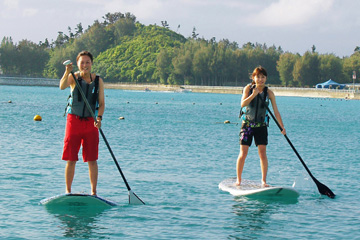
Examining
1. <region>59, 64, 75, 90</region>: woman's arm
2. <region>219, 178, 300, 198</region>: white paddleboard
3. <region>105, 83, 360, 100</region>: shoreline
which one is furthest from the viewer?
<region>105, 83, 360, 100</region>: shoreline

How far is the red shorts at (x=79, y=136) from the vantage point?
9.77 m

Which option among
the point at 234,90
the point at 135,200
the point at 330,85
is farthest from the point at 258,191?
the point at 234,90

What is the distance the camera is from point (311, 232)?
392 inches

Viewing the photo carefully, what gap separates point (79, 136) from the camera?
32.2ft

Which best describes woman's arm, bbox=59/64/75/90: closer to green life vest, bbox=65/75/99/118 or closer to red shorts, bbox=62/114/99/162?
green life vest, bbox=65/75/99/118

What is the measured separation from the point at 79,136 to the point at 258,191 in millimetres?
4001

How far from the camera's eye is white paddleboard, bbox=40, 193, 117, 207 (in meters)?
10.5

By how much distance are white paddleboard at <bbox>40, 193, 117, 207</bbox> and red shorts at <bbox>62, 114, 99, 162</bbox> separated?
0.88 meters

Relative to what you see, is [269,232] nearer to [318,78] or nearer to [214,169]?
[214,169]

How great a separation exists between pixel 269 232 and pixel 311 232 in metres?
0.70

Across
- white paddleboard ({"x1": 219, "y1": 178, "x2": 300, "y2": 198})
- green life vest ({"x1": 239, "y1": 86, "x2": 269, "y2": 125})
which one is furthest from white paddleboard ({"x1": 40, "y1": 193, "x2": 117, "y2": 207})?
green life vest ({"x1": 239, "y1": 86, "x2": 269, "y2": 125})

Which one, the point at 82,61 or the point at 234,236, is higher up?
the point at 82,61

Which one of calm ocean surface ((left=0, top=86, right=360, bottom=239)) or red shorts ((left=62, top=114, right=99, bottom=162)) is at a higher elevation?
red shorts ((left=62, top=114, right=99, bottom=162))

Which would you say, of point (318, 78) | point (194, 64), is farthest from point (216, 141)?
point (194, 64)
